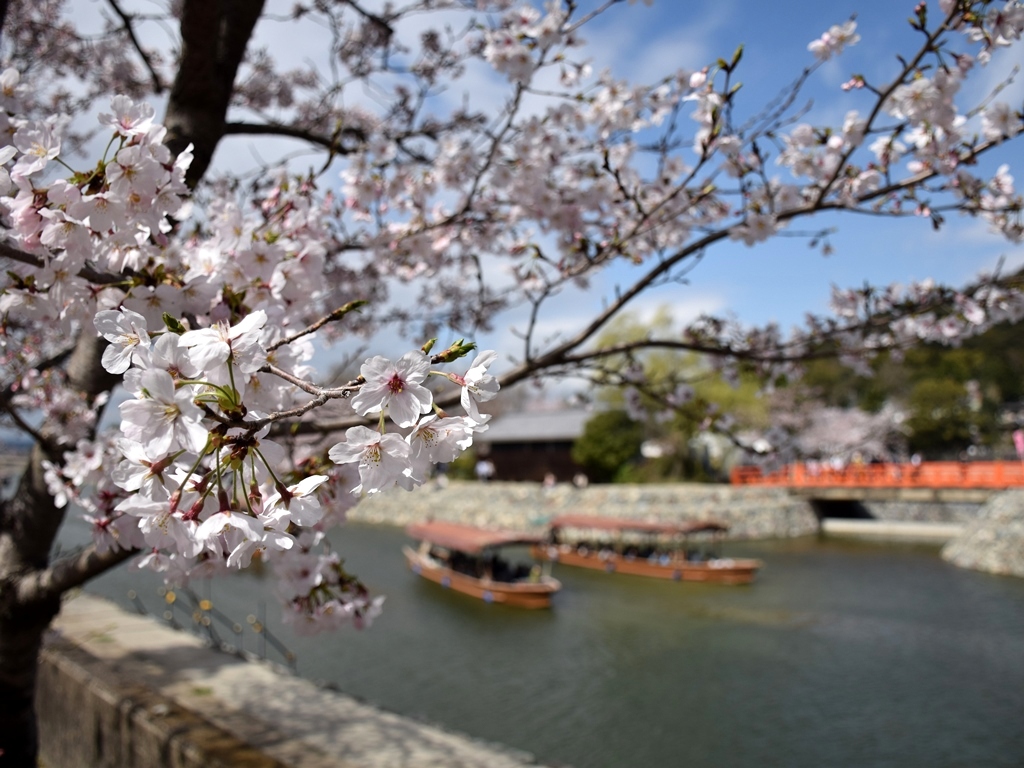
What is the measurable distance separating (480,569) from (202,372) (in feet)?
46.0

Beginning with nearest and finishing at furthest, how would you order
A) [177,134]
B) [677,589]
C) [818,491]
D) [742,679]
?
1. [177,134]
2. [742,679]
3. [677,589]
4. [818,491]

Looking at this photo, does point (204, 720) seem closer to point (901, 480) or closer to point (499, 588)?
point (499, 588)

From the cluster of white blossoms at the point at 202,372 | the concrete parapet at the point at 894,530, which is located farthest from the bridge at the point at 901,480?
the cluster of white blossoms at the point at 202,372

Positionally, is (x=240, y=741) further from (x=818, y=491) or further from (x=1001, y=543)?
(x=818, y=491)

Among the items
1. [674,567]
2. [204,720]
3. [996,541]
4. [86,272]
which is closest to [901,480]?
[996,541]

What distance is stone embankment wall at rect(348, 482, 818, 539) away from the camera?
868 inches

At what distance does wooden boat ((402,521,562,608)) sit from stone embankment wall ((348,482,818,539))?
7023mm

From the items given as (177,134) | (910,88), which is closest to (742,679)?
(910,88)

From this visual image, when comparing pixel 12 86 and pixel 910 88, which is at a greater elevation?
pixel 910 88

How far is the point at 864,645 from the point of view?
10781mm

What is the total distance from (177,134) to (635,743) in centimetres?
746

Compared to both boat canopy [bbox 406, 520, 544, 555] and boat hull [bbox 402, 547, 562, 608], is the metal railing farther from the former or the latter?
boat canopy [bbox 406, 520, 544, 555]

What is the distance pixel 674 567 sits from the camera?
15367mm

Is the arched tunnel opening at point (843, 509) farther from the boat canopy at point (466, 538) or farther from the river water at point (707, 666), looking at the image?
the boat canopy at point (466, 538)
